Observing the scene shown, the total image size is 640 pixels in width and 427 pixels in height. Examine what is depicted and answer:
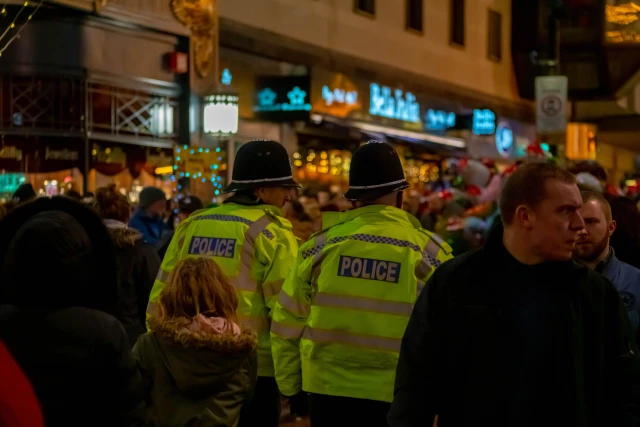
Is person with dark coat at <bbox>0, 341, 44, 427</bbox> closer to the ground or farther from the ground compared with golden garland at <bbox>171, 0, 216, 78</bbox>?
closer to the ground

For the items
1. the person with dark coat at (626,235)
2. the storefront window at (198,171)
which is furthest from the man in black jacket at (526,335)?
the storefront window at (198,171)

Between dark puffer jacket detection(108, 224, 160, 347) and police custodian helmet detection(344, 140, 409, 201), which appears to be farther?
dark puffer jacket detection(108, 224, 160, 347)

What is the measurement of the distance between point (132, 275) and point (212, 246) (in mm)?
1799

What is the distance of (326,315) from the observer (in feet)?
17.3

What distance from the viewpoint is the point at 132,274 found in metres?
7.85

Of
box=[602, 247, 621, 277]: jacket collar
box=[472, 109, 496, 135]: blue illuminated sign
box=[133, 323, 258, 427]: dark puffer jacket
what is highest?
box=[472, 109, 496, 135]: blue illuminated sign

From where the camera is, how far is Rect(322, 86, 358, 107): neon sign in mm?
22609

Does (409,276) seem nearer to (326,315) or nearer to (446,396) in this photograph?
(326,315)

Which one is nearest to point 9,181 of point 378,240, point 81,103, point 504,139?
point 81,103

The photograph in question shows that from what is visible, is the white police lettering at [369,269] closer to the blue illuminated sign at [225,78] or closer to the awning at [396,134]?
the blue illuminated sign at [225,78]

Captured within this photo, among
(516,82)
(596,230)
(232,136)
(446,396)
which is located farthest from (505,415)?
(516,82)

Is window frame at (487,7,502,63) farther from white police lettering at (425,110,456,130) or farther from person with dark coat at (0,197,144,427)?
person with dark coat at (0,197,144,427)

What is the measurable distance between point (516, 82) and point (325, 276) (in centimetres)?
3163

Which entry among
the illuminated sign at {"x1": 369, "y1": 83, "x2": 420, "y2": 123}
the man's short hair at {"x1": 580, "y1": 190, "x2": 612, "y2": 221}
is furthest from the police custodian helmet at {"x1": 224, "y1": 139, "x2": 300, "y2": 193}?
the illuminated sign at {"x1": 369, "y1": 83, "x2": 420, "y2": 123}
